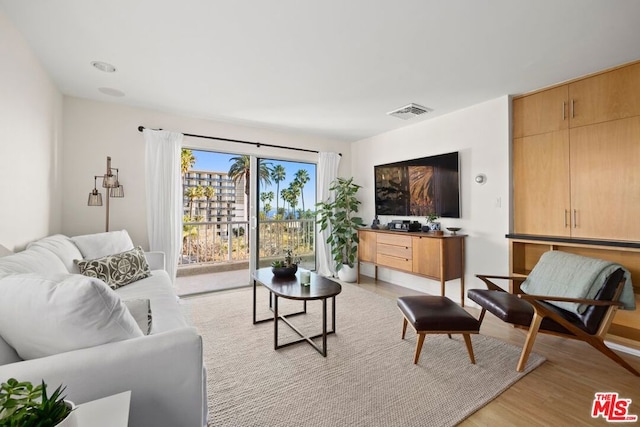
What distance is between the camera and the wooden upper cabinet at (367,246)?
14.1ft

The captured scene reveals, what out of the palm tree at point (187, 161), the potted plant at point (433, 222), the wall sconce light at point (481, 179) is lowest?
the potted plant at point (433, 222)

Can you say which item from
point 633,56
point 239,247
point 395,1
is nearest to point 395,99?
point 395,1

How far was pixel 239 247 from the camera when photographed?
17.8 ft

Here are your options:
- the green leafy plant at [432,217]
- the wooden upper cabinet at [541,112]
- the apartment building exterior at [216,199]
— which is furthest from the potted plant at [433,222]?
the apartment building exterior at [216,199]

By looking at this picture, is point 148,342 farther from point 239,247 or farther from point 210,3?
point 239,247

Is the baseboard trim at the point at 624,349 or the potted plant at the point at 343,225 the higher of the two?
the potted plant at the point at 343,225

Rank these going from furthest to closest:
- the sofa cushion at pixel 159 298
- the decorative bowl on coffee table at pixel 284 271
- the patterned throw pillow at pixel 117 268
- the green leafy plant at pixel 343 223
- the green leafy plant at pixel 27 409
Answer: the green leafy plant at pixel 343 223 < the decorative bowl on coffee table at pixel 284 271 < the patterned throw pillow at pixel 117 268 < the sofa cushion at pixel 159 298 < the green leafy plant at pixel 27 409

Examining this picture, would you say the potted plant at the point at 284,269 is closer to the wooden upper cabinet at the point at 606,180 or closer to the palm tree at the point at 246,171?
the palm tree at the point at 246,171

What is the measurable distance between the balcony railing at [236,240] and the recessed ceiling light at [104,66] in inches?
106

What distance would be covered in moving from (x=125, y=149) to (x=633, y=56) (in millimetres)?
4990

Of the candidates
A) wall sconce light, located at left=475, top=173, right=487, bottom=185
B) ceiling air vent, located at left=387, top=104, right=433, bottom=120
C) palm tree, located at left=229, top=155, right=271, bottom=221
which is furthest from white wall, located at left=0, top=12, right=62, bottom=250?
wall sconce light, located at left=475, top=173, right=487, bottom=185

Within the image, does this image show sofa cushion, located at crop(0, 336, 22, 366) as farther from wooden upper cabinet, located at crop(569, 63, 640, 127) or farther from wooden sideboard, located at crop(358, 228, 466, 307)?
wooden upper cabinet, located at crop(569, 63, 640, 127)

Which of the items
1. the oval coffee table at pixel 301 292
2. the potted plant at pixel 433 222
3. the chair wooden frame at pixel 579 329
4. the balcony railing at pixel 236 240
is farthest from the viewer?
the balcony railing at pixel 236 240

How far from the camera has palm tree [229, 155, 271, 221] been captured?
14.5 feet
